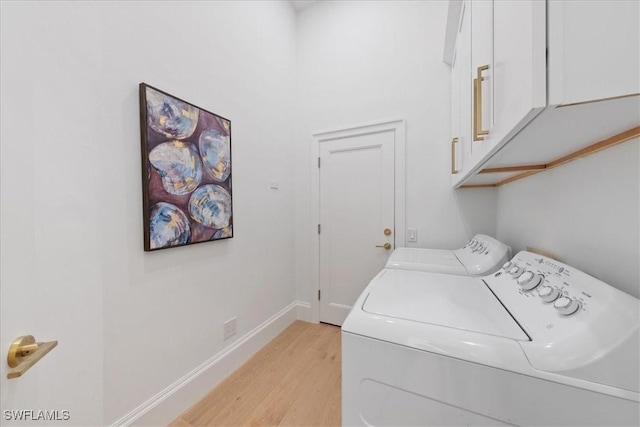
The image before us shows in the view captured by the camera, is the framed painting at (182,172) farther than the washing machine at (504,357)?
Yes

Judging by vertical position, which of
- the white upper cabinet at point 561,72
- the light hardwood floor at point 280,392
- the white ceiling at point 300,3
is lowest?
the light hardwood floor at point 280,392

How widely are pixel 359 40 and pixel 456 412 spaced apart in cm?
279

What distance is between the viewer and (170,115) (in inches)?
51.8

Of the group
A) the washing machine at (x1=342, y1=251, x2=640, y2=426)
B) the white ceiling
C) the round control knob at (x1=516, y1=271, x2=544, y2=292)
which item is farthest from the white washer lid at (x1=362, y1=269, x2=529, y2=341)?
the white ceiling

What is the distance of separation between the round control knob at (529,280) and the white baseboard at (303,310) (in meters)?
2.02

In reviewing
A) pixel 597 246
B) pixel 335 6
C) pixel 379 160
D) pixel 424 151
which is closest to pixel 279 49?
pixel 335 6

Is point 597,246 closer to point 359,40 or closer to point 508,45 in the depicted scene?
point 508,45

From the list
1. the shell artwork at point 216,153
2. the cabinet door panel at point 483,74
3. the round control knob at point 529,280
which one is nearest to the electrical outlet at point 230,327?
the shell artwork at point 216,153

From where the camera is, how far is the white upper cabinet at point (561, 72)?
0.42 metres

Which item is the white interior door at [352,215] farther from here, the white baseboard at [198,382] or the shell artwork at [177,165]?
the shell artwork at [177,165]

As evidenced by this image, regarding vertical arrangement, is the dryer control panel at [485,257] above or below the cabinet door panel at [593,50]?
below

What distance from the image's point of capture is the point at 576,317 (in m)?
0.62

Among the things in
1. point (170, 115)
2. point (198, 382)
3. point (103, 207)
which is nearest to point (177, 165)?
point (170, 115)

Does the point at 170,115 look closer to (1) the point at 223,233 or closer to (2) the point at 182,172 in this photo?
(2) the point at 182,172
